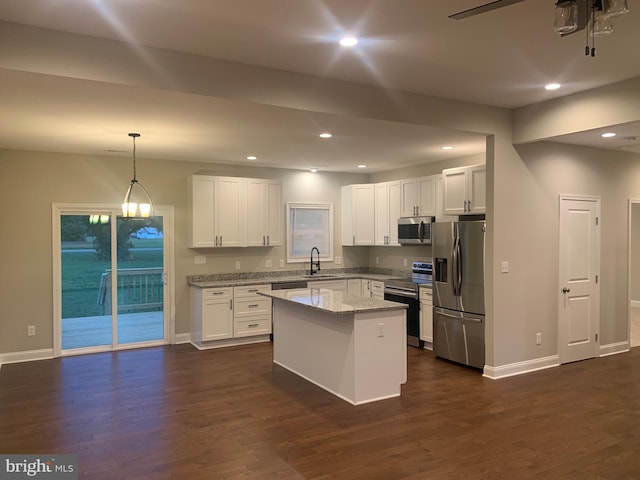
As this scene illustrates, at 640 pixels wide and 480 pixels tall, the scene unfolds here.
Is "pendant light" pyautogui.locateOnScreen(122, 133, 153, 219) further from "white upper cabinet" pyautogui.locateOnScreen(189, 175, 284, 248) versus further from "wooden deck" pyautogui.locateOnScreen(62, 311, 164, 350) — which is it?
"wooden deck" pyautogui.locateOnScreen(62, 311, 164, 350)

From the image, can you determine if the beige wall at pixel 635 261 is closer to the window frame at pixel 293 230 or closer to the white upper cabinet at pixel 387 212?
the white upper cabinet at pixel 387 212

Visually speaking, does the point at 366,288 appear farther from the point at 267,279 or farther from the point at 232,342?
the point at 232,342

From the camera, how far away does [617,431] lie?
375 cm

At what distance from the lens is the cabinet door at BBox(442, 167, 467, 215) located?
5.94 m

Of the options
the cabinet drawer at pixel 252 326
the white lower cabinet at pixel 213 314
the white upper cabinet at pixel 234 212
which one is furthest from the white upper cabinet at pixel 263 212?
the cabinet drawer at pixel 252 326

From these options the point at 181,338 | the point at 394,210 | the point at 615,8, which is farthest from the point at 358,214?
the point at 615,8

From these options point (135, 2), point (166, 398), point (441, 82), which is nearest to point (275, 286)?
point (166, 398)

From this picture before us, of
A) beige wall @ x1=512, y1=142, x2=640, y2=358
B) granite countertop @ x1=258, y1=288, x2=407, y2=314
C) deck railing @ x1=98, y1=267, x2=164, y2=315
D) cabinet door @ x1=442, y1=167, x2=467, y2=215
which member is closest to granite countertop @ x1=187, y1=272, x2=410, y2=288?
deck railing @ x1=98, y1=267, x2=164, y2=315

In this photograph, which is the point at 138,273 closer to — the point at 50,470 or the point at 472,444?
the point at 50,470

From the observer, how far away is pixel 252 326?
6984 mm

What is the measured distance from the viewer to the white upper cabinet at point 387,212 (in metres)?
7.49

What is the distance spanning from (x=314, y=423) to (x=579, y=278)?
388cm

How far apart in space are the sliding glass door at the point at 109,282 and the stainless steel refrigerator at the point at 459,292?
395cm

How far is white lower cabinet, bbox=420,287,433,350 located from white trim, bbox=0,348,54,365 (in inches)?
195
